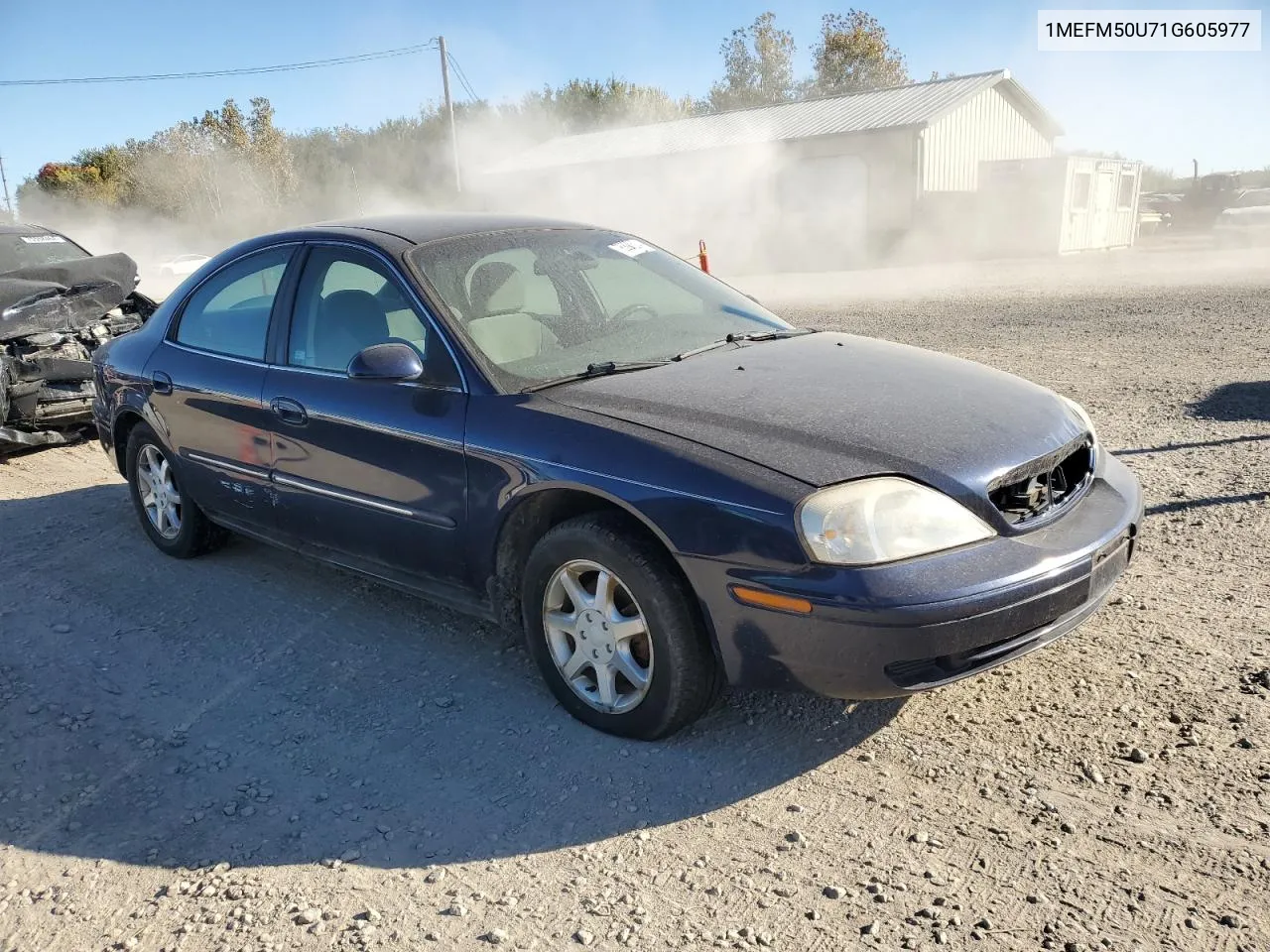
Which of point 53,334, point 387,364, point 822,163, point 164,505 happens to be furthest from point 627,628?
point 822,163

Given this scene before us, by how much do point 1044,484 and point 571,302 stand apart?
1.86 metres

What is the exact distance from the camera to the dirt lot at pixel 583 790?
7.92 ft

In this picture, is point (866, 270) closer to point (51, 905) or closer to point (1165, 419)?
point (1165, 419)

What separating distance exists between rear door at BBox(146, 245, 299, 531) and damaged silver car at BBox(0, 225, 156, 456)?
2928 mm

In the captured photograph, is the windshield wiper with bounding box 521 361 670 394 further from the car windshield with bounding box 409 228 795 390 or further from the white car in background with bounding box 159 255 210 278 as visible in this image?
the white car in background with bounding box 159 255 210 278

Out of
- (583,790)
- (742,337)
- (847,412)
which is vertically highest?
(742,337)

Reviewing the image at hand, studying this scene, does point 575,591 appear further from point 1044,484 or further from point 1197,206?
point 1197,206

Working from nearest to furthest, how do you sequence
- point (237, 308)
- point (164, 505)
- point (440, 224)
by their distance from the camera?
point (440, 224)
point (237, 308)
point (164, 505)

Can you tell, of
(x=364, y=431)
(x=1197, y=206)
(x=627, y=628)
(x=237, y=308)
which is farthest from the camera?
(x=1197, y=206)

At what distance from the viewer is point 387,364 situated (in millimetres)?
3414

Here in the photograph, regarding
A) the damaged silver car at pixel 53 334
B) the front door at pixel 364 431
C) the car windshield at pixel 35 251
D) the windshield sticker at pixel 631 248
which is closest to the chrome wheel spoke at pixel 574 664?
the front door at pixel 364 431

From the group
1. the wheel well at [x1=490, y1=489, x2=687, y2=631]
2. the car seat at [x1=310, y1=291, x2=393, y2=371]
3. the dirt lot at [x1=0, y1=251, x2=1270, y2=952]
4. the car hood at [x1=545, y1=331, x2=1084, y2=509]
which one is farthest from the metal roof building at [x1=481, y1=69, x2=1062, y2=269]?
the wheel well at [x1=490, y1=489, x2=687, y2=631]

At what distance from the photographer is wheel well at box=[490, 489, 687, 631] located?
10.3ft

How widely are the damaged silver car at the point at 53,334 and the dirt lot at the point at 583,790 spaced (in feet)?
10.1
